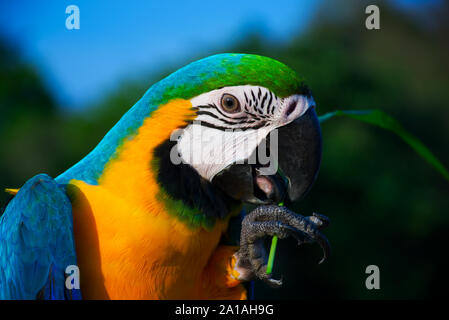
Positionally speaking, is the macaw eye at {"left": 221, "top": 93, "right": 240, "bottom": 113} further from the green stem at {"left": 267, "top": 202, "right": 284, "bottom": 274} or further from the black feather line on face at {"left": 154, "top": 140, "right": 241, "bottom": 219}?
the green stem at {"left": 267, "top": 202, "right": 284, "bottom": 274}

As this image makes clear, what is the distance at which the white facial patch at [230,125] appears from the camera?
140 centimetres

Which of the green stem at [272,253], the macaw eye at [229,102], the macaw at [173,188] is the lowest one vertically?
the green stem at [272,253]

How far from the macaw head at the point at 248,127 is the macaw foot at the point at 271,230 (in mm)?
67

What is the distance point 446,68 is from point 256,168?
1166 centimetres

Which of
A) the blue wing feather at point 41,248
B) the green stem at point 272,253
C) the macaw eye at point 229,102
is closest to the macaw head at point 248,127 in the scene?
the macaw eye at point 229,102

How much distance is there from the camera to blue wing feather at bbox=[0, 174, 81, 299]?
4.35ft

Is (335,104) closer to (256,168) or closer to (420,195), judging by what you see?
(420,195)

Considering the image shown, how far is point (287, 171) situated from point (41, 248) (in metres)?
0.76

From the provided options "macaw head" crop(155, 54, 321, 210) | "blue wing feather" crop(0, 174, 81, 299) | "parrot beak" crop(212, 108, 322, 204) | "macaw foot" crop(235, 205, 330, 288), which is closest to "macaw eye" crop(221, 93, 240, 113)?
"macaw head" crop(155, 54, 321, 210)

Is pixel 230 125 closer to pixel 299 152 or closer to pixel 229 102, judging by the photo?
pixel 229 102

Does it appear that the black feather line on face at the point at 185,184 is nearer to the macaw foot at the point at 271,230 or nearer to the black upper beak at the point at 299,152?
the macaw foot at the point at 271,230

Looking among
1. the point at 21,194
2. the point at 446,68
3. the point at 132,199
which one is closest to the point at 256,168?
the point at 132,199

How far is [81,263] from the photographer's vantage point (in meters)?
1.39

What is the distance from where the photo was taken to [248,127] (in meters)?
1.42
